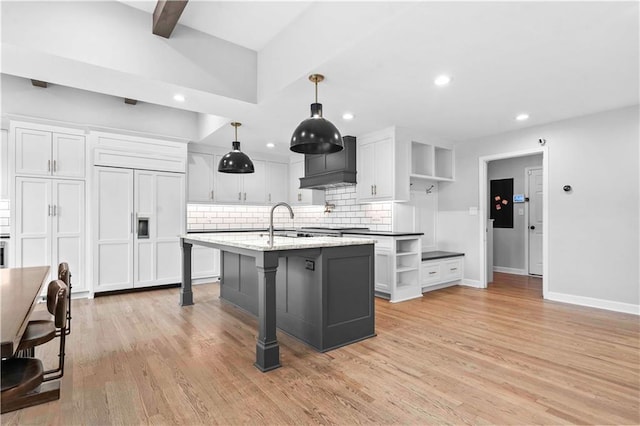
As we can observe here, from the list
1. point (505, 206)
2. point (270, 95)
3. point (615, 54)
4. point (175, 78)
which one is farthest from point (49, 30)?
point (505, 206)

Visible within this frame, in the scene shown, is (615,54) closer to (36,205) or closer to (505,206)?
(505,206)

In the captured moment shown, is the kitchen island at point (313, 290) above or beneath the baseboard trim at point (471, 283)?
above

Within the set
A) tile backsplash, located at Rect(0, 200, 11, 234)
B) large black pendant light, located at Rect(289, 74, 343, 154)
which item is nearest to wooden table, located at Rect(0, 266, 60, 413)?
large black pendant light, located at Rect(289, 74, 343, 154)

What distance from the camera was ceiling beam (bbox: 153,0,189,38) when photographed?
2.77 m

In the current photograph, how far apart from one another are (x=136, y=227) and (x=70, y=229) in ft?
2.79

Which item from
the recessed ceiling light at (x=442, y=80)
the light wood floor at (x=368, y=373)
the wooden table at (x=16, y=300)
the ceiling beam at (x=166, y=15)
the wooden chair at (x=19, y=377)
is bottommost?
the light wood floor at (x=368, y=373)

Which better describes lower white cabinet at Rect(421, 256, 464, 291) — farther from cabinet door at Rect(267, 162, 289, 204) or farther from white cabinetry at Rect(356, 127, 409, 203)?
cabinet door at Rect(267, 162, 289, 204)

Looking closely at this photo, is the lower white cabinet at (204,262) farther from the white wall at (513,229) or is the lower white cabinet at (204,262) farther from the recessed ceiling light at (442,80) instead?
the white wall at (513,229)

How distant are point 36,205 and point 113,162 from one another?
1.13 meters

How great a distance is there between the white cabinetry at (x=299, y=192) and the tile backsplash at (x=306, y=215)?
0.22 meters

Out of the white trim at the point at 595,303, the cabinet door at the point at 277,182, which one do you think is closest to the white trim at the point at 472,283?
the white trim at the point at 595,303

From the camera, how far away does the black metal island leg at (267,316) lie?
2.65 meters

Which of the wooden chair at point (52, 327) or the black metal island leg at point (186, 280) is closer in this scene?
the wooden chair at point (52, 327)

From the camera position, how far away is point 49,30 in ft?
9.23
